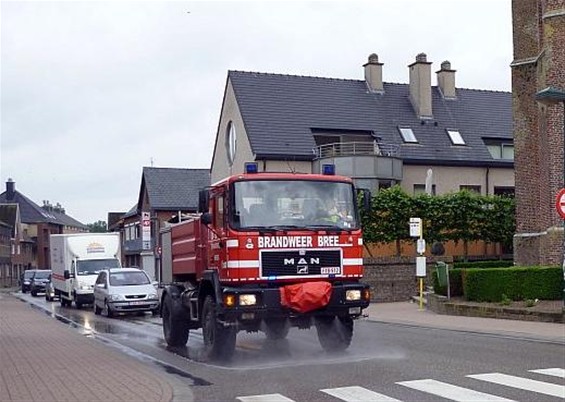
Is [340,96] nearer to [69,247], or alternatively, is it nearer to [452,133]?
[452,133]

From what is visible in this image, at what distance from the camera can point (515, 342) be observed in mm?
15414

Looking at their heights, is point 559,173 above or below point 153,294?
above

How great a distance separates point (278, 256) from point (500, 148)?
3420 centimetres

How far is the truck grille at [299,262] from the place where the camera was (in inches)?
514

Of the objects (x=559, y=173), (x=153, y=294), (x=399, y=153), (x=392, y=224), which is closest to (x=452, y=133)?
(x=399, y=153)

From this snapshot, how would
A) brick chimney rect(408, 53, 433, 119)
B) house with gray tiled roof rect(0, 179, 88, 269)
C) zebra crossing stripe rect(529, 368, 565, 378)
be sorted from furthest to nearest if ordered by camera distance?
house with gray tiled roof rect(0, 179, 88, 269)
brick chimney rect(408, 53, 433, 119)
zebra crossing stripe rect(529, 368, 565, 378)

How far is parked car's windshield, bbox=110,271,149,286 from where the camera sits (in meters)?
28.4

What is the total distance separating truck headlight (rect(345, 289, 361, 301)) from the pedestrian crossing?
282cm

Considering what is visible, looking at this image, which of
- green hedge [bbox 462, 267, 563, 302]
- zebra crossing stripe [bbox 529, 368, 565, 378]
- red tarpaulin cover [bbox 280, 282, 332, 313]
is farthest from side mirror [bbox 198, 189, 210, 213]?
green hedge [bbox 462, 267, 563, 302]

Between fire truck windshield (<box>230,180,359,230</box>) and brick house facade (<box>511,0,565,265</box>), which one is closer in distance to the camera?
fire truck windshield (<box>230,180,359,230</box>)

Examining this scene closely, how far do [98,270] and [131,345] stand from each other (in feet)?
57.3

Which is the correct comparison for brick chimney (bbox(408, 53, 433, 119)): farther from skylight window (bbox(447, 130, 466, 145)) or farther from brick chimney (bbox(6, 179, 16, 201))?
brick chimney (bbox(6, 179, 16, 201))

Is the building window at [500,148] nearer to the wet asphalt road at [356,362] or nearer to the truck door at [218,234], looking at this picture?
the wet asphalt road at [356,362]

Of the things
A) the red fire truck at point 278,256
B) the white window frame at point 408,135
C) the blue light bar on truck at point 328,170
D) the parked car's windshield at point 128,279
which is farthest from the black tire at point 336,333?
the white window frame at point 408,135
